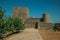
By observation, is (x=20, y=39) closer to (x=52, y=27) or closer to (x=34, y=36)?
(x=34, y=36)

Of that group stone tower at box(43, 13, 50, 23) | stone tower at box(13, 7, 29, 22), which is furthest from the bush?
stone tower at box(43, 13, 50, 23)

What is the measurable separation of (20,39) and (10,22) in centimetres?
505

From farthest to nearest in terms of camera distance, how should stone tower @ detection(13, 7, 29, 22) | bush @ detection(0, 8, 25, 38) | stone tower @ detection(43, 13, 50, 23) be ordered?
1. stone tower @ detection(43, 13, 50, 23)
2. stone tower @ detection(13, 7, 29, 22)
3. bush @ detection(0, 8, 25, 38)

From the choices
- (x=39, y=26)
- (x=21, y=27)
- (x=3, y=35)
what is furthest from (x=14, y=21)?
(x=39, y=26)

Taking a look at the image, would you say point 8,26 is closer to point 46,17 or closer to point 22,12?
point 22,12

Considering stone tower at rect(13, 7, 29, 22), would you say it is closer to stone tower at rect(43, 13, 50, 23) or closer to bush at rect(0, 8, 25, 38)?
stone tower at rect(43, 13, 50, 23)

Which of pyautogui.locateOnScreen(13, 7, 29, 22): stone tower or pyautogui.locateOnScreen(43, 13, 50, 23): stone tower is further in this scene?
pyautogui.locateOnScreen(43, 13, 50, 23): stone tower

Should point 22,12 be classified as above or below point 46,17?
above

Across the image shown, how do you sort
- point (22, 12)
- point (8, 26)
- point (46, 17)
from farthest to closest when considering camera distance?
point (46, 17), point (22, 12), point (8, 26)

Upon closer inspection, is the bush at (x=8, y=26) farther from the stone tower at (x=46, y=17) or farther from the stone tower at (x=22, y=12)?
the stone tower at (x=46, y=17)

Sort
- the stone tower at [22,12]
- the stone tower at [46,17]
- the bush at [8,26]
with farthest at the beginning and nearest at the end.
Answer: the stone tower at [46,17] → the stone tower at [22,12] → the bush at [8,26]

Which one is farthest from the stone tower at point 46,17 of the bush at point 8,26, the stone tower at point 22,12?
the bush at point 8,26

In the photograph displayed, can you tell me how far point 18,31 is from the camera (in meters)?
39.3

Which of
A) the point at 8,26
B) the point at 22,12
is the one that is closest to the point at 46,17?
the point at 22,12
